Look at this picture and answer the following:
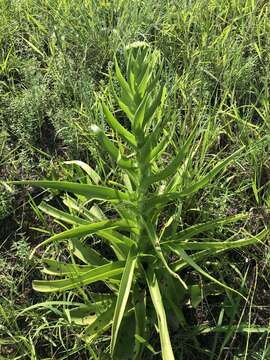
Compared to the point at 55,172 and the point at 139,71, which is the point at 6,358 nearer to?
the point at 55,172

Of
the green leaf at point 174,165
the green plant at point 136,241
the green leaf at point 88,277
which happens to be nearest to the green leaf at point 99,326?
the green plant at point 136,241

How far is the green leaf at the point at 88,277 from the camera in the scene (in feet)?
4.42

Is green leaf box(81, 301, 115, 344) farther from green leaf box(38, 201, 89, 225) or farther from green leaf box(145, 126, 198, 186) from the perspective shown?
green leaf box(145, 126, 198, 186)

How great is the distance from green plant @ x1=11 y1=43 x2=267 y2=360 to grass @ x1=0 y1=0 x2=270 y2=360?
0.07 m

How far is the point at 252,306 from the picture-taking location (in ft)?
4.93

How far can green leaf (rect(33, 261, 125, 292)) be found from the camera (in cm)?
135

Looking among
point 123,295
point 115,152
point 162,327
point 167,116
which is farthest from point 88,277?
point 167,116

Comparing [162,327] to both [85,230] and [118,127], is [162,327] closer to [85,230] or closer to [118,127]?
[85,230]

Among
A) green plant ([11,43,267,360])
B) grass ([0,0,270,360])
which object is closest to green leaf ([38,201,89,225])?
green plant ([11,43,267,360])

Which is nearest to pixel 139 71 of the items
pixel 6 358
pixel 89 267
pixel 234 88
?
pixel 89 267

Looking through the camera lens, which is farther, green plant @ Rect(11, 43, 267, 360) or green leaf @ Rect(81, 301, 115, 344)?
green leaf @ Rect(81, 301, 115, 344)

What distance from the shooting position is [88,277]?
4.42 ft

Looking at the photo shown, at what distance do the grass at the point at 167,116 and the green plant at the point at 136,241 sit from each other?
0.07m

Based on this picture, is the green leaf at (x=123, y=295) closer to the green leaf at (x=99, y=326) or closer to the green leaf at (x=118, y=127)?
the green leaf at (x=99, y=326)
